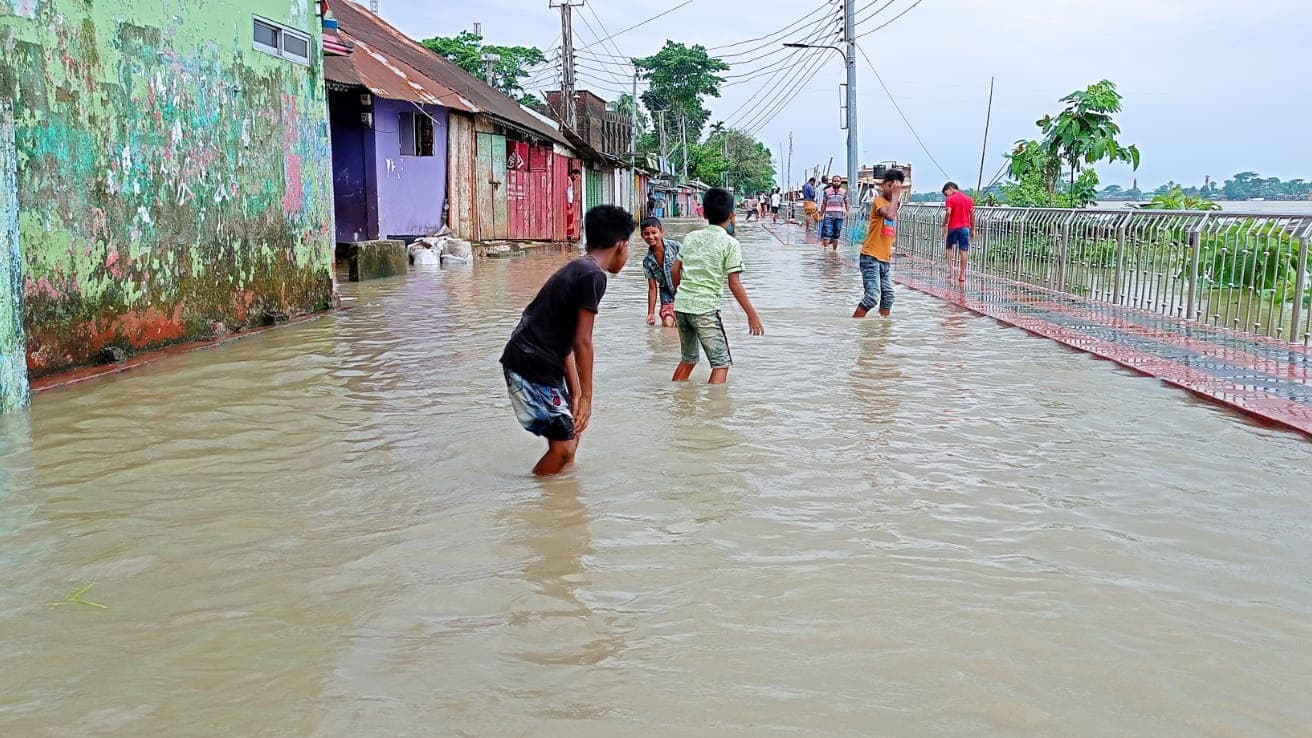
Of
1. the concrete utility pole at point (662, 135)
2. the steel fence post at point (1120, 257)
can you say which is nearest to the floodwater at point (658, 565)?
the steel fence post at point (1120, 257)

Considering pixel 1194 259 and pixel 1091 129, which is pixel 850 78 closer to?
pixel 1091 129

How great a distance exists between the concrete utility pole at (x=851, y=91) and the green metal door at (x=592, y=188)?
12.6m

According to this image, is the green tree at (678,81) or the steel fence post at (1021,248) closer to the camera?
the steel fence post at (1021,248)

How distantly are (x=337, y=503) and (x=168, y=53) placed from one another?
18.9ft

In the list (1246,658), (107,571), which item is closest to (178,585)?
(107,571)

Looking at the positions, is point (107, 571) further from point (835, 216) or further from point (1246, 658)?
point (835, 216)

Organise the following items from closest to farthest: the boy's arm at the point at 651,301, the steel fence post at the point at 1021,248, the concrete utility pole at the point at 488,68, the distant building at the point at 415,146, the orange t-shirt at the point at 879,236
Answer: the boy's arm at the point at 651,301 → the orange t-shirt at the point at 879,236 → the steel fence post at the point at 1021,248 → the distant building at the point at 415,146 → the concrete utility pole at the point at 488,68

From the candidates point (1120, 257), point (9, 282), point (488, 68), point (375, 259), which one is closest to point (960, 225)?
point (1120, 257)

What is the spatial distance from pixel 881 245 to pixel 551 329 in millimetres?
7112

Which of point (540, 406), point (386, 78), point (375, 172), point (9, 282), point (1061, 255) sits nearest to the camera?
point (540, 406)

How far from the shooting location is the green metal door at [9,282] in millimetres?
6352

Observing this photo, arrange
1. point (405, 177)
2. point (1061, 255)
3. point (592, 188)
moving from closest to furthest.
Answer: point (1061, 255) → point (405, 177) → point (592, 188)

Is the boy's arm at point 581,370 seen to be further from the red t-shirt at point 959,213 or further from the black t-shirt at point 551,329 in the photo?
the red t-shirt at point 959,213

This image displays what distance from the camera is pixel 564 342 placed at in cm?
490
